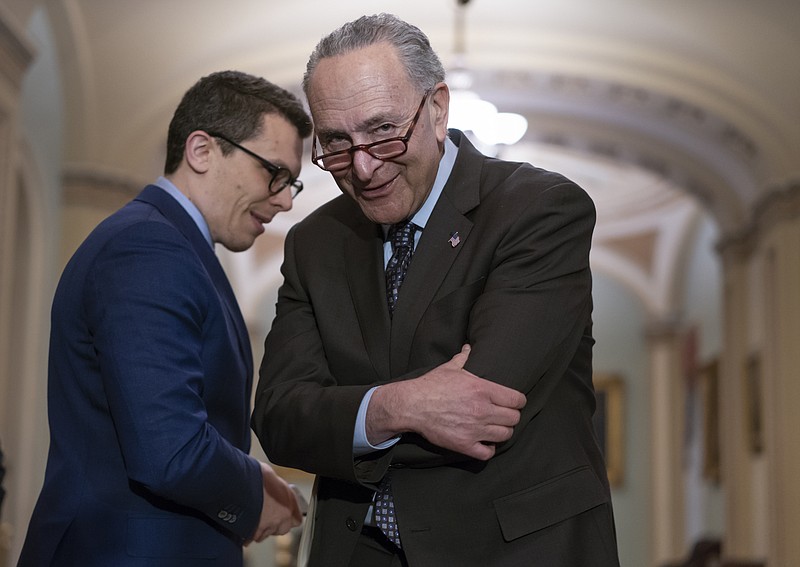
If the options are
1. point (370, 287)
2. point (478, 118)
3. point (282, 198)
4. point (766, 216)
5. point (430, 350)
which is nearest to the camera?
point (430, 350)

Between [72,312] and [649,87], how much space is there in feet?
30.1

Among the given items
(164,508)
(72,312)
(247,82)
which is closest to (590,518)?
(164,508)

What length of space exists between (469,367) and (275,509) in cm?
85

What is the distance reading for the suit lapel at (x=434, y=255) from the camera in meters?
2.27

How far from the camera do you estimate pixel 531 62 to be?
426 inches

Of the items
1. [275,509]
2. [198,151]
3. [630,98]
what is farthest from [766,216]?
[275,509]

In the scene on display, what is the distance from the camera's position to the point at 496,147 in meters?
9.25

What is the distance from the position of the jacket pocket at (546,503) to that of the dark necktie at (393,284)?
22 cm

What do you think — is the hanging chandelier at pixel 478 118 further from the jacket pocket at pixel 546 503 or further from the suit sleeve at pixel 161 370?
the jacket pocket at pixel 546 503

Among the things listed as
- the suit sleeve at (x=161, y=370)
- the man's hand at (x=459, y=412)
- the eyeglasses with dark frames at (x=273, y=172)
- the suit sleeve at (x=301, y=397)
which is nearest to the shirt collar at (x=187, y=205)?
the eyeglasses with dark frames at (x=273, y=172)

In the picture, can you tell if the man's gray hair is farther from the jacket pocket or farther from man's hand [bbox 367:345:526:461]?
the jacket pocket

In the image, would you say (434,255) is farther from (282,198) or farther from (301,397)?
(282,198)

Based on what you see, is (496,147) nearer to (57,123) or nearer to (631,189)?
(57,123)

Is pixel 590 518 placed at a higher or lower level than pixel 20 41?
lower
